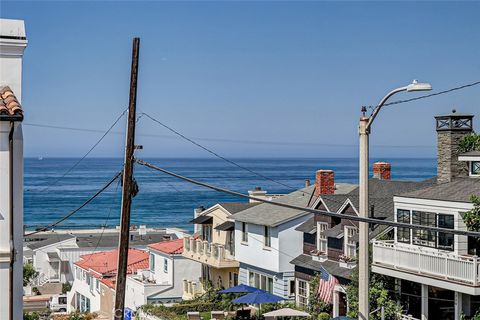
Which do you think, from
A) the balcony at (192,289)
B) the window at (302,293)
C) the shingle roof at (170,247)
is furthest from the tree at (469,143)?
the shingle roof at (170,247)

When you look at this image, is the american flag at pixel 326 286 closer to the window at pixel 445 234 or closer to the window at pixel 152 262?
the window at pixel 445 234

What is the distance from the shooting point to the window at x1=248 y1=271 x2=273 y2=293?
38.3 metres

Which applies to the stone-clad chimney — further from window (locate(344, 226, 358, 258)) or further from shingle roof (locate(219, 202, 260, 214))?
shingle roof (locate(219, 202, 260, 214))

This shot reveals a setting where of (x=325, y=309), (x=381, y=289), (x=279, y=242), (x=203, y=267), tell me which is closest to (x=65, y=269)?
(x=203, y=267)

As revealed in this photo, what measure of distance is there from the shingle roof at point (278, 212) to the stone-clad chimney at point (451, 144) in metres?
8.05

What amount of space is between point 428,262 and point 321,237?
8.67 metres

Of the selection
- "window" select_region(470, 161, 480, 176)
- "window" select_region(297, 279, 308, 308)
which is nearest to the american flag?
"window" select_region(297, 279, 308, 308)

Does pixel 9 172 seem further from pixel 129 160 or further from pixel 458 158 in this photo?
pixel 458 158

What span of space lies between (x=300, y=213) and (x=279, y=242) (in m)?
1.56

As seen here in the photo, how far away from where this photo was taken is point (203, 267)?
143 feet

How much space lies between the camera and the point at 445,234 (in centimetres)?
2631

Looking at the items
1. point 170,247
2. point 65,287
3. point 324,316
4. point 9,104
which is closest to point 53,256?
point 65,287

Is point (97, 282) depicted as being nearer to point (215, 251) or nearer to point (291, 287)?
point (215, 251)

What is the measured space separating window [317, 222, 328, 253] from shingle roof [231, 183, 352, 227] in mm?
2368
